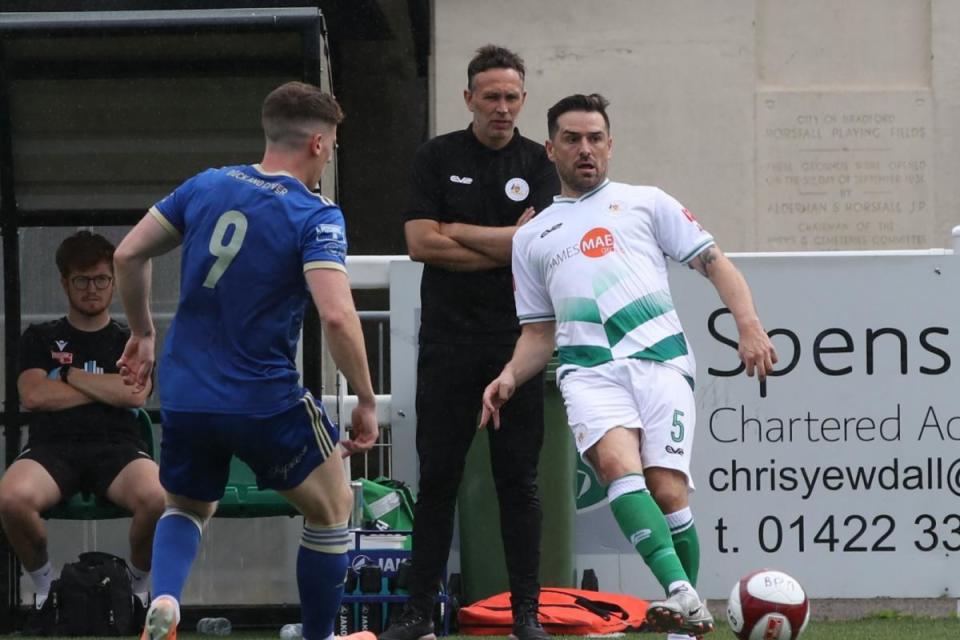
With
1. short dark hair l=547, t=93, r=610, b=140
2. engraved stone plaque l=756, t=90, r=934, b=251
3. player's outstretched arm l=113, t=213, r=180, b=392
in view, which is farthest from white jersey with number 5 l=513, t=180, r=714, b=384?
engraved stone plaque l=756, t=90, r=934, b=251

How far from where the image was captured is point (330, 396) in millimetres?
8758

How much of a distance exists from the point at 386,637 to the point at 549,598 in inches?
43.3

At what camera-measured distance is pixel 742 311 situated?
20.0 feet

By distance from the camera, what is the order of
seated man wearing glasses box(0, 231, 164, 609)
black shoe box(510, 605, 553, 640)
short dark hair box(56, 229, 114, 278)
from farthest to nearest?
short dark hair box(56, 229, 114, 278), seated man wearing glasses box(0, 231, 164, 609), black shoe box(510, 605, 553, 640)

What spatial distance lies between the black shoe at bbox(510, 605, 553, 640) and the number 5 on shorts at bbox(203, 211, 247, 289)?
204 cm

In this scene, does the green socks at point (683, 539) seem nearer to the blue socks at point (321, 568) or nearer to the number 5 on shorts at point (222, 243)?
the blue socks at point (321, 568)

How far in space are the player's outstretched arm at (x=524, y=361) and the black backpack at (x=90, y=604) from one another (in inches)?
87.5

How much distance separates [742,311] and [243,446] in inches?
68.9

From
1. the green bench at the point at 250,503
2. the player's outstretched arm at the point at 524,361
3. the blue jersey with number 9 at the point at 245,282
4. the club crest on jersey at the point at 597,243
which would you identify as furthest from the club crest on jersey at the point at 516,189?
the green bench at the point at 250,503

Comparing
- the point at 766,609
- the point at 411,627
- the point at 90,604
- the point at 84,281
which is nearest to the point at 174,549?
the point at 411,627

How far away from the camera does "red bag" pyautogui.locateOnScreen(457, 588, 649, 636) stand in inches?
302

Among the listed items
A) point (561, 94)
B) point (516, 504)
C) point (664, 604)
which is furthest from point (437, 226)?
point (561, 94)

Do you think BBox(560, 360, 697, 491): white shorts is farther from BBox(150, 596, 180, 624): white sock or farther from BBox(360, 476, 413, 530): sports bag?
BBox(360, 476, 413, 530): sports bag

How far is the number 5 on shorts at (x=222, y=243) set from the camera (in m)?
5.74
